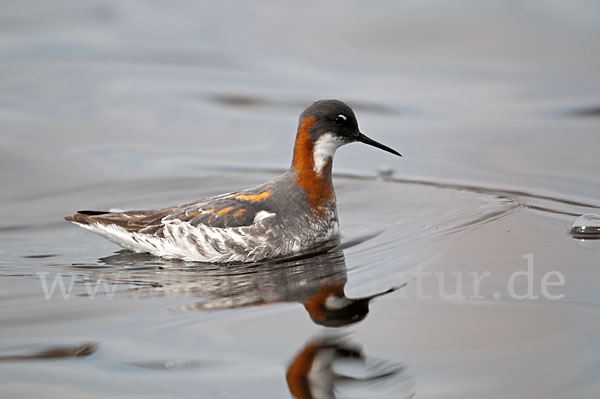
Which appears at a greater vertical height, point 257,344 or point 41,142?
point 41,142

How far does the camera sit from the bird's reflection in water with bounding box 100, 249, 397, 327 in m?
6.16

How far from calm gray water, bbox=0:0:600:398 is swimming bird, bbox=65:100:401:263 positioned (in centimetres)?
23

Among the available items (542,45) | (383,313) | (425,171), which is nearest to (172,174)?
(425,171)

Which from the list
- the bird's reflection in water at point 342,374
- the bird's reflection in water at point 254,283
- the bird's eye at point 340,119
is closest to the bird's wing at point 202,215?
the bird's reflection in water at point 254,283

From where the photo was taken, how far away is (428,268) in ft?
22.4

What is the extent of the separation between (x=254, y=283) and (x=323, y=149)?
168 centimetres

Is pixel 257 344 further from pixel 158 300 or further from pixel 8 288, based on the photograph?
pixel 8 288

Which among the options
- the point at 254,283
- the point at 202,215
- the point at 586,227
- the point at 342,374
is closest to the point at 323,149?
the point at 202,215

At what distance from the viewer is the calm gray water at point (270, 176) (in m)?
5.24

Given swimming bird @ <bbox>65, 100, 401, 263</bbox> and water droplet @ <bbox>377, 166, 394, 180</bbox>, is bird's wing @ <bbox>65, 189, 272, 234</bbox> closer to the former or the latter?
swimming bird @ <bbox>65, 100, 401, 263</bbox>

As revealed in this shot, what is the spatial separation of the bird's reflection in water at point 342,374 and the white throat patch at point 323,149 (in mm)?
2711

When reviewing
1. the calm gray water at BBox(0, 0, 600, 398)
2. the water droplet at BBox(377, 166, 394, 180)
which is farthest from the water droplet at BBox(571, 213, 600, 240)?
the water droplet at BBox(377, 166, 394, 180)

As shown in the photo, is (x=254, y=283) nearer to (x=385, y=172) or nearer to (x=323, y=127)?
(x=323, y=127)

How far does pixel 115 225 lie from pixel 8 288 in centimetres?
122
